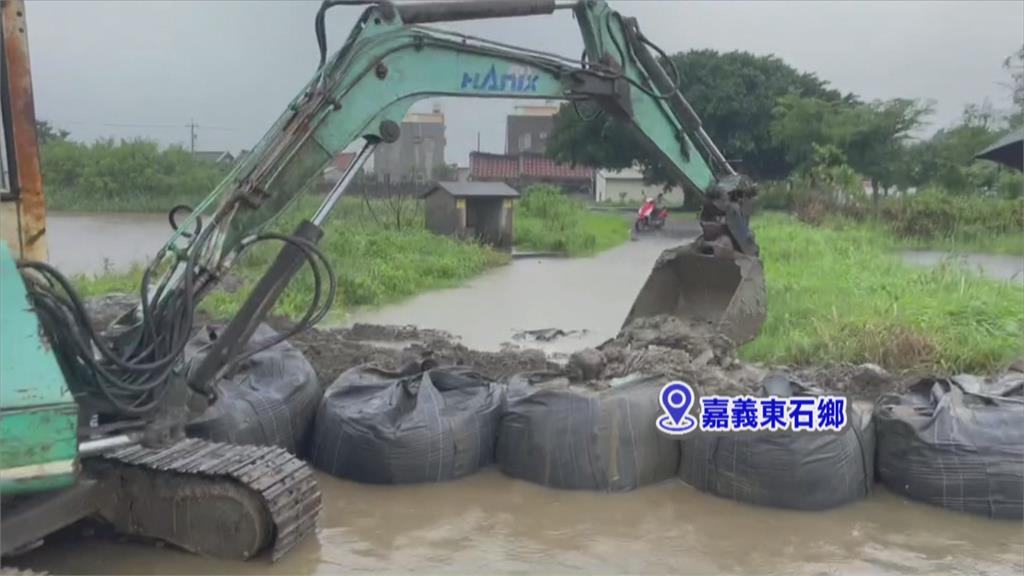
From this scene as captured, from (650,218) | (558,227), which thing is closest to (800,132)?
(650,218)

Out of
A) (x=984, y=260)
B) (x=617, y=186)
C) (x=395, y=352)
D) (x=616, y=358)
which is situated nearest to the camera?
(x=616, y=358)

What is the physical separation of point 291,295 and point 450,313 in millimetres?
1610

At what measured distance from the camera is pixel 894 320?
6410mm

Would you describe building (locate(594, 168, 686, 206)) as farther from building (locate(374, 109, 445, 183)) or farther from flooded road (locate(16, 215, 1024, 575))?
flooded road (locate(16, 215, 1024, 575))

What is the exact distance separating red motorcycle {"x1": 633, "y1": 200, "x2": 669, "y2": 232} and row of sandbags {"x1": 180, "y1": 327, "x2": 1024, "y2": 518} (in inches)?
717

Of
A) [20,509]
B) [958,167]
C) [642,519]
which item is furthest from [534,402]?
[958,167]

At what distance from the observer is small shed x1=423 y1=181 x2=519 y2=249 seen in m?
17.6

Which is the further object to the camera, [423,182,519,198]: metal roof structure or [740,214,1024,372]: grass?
[423,182,519,198]: metal roof structure

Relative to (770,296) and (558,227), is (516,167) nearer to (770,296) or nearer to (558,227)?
(558,227)

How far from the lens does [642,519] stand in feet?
13.4

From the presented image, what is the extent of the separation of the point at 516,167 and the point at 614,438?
43.9 m

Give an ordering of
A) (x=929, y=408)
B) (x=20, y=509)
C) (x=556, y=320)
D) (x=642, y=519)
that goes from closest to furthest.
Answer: (x=20, y=509) < (x=642, y=519) < (x=929, y=408) < (x=556, y=320)

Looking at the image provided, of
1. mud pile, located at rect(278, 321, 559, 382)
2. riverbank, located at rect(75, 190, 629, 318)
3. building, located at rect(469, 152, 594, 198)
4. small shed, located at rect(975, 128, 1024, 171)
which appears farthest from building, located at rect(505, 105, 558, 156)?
mud pile, located at rect(278, 321, 559, 382)

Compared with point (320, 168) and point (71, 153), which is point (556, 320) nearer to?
point (320, 168)
